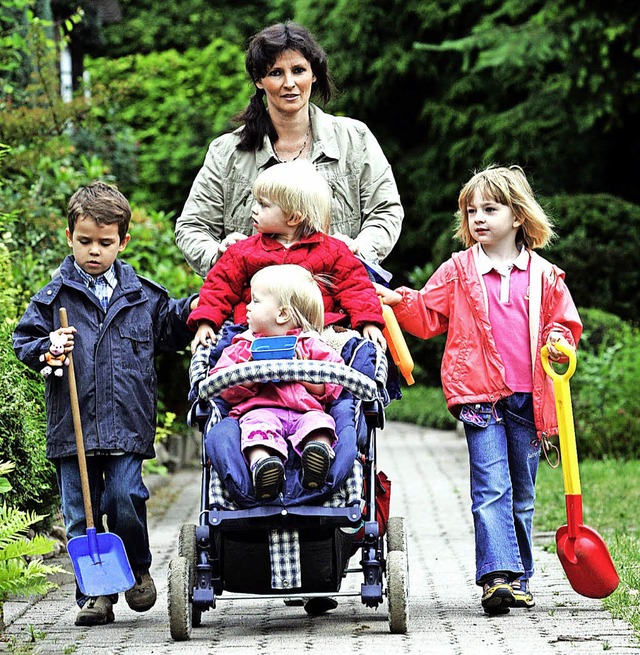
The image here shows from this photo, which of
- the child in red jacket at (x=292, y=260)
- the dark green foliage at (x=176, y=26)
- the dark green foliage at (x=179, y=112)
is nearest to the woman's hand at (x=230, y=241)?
the child in red jacket at (x=292, y=260)

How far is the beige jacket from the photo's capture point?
5.72 metres

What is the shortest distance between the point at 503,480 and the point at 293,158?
5.52 feet

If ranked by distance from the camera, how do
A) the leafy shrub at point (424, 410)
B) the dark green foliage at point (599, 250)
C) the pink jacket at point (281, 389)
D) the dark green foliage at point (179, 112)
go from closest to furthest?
the pink jacket at point (281, 389) → the dark green foliage at point (599, 250) → the leafy shrub at point (424, 410) → the dark green foliage at point (179, 112)

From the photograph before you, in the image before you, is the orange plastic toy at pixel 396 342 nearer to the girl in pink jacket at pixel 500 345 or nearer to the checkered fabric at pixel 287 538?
the girl in pink jacket at pixel 500 345

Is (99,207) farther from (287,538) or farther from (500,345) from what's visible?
(500,345)

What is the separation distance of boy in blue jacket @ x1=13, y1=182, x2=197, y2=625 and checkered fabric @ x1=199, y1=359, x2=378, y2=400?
71cm

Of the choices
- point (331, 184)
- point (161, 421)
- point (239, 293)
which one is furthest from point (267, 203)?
point (161, 421)

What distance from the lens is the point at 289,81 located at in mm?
5570

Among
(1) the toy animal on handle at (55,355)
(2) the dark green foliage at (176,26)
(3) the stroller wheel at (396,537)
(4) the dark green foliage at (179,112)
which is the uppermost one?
(2) the dark green foliage at (176,26)

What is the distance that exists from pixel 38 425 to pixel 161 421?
3045 millimetres

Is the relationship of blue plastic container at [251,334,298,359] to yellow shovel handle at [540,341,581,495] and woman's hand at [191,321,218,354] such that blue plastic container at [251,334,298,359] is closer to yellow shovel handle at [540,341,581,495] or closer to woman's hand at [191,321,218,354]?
woman's hand at [191,321,218,354]

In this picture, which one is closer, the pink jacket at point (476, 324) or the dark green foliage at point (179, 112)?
the pink jacket at point (476, 324)

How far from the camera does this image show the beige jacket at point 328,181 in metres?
5.72

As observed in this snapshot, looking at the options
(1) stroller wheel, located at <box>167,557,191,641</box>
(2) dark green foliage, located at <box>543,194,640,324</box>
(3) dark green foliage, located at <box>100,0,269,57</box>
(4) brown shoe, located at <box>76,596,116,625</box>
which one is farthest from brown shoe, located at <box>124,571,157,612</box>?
(3) dark green foliage, located at <box>100,0,269,57</box>
